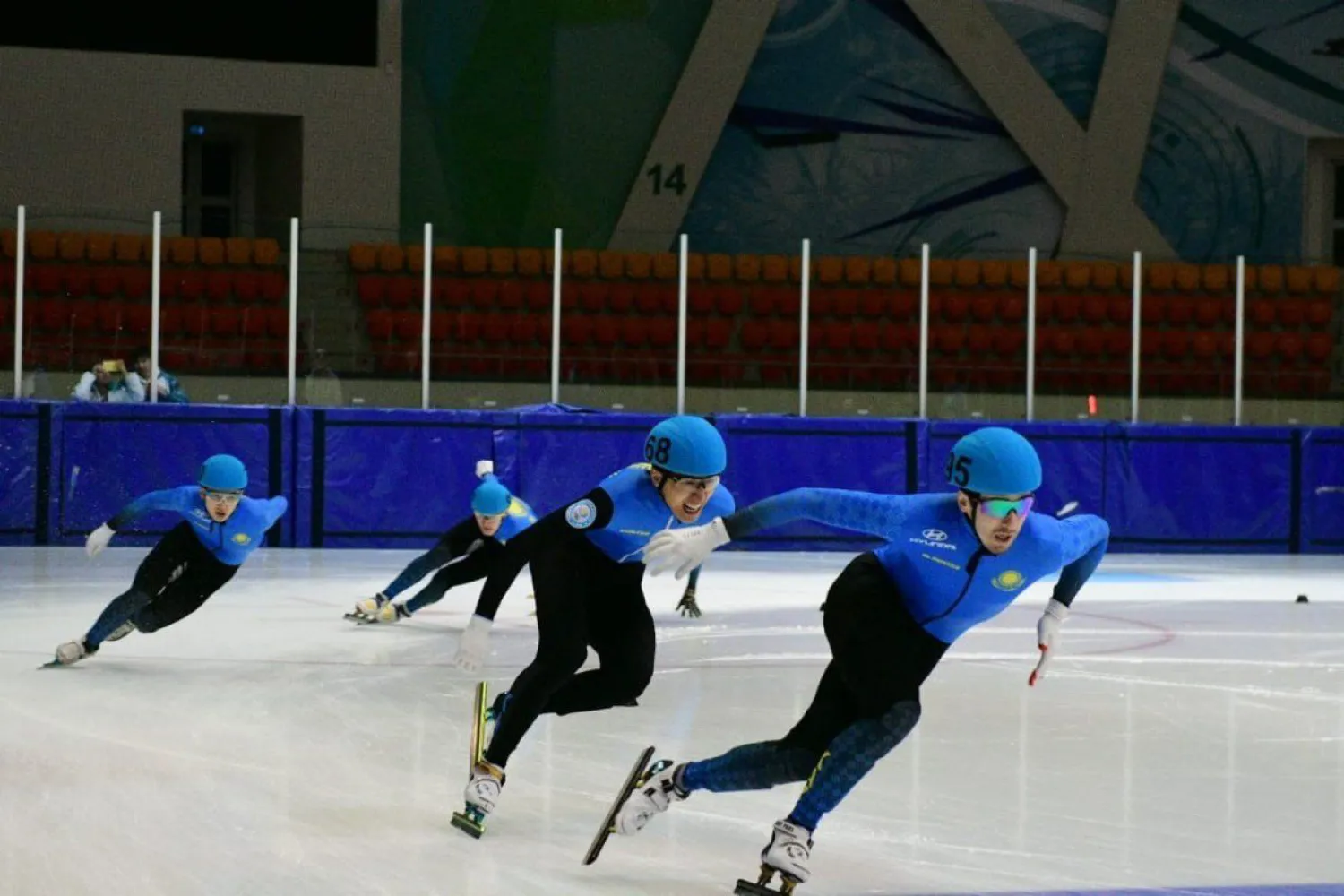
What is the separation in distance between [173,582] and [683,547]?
170 inches

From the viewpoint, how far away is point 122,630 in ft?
26.2

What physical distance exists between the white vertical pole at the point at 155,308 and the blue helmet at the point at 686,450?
11054 mm

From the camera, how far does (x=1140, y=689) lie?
7898 millimetres

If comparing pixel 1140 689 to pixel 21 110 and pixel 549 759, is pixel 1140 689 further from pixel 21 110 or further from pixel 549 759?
pixel 21 110

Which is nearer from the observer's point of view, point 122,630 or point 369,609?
point 122,630

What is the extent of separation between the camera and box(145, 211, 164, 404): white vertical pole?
15.1m

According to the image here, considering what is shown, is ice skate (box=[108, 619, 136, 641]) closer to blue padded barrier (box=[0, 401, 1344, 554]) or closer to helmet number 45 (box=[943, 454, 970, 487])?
helmet number 45 (box=[943, 454, 970, 487])

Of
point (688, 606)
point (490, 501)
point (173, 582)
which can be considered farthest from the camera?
point (688, 606)

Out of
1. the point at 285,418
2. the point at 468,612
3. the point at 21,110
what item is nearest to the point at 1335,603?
the point at 468,612

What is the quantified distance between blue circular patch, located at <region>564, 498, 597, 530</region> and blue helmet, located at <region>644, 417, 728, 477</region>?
0.31m

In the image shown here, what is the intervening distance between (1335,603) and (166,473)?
9.40m

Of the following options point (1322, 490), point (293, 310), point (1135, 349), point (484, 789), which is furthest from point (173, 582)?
point (1322, 490)

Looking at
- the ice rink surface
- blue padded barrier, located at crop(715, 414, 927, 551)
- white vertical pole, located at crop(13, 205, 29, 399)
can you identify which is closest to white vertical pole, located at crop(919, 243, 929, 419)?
blue padded barrier, located at crop(715, 414, 927, 551)

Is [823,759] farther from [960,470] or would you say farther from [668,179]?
[668,179]
